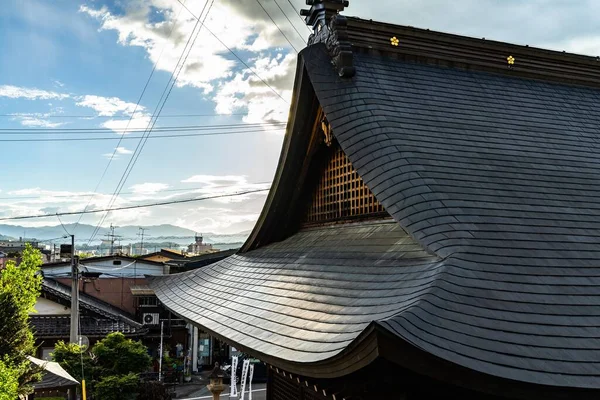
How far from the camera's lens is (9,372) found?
739cm

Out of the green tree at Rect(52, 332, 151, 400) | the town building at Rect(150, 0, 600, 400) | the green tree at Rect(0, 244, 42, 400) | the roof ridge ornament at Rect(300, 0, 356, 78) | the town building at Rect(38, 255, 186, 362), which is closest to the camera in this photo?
the town building at Rect(150, 0, 600, 400)

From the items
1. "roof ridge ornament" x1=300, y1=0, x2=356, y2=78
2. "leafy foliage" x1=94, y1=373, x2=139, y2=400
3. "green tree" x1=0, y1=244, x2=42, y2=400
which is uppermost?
"roof ridge ornament" x1=300, y1=0, x2=356, y2=78

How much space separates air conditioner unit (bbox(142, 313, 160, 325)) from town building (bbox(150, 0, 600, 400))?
16.2 m

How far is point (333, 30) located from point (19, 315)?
7564 mm

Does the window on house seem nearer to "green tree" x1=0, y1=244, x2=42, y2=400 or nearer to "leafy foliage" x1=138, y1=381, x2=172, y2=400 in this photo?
"leafy foliage" x1=138, y1=381, x2=172, y2=400

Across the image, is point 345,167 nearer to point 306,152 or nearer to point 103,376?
point 306,152

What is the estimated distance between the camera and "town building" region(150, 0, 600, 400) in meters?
3.02

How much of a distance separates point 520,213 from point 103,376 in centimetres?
1227

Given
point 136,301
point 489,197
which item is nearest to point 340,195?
point 489,197

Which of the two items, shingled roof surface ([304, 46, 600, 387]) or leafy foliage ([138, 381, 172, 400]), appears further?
leafy foliage ([138, 381, 172, 400])

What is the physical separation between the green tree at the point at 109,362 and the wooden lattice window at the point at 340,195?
291 inches

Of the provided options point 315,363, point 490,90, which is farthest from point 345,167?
point 315,363

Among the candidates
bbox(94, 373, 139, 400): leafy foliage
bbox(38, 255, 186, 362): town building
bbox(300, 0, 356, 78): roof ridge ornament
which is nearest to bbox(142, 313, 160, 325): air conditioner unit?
bbox(38, 255, 186, 362): town building

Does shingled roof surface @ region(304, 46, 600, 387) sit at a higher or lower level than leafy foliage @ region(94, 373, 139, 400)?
higher
